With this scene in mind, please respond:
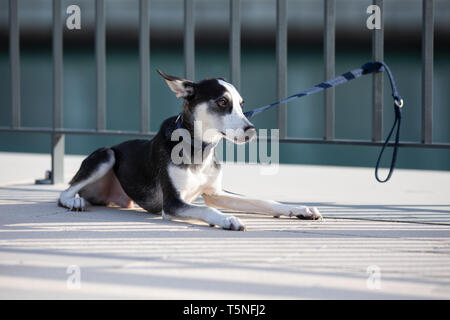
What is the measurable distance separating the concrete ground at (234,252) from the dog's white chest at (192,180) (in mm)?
190

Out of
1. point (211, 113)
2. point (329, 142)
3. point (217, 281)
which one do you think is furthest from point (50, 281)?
point (329, 142)

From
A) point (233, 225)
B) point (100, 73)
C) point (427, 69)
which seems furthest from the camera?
point (100, 73)

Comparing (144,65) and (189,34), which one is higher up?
(189,34)

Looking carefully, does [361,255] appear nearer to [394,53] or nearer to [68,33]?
[394,53]

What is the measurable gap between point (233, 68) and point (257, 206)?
1.17 meters

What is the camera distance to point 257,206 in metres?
3.76

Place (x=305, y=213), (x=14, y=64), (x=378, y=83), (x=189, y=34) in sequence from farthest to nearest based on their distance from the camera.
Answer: (x=14, y=64), (x=189, y=34), (x=378, y=83), (x=305, y=213)

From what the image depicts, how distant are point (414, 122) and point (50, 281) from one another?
611cm

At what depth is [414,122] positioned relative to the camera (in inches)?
302

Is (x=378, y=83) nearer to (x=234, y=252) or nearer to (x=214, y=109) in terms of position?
(x=214, y=109)

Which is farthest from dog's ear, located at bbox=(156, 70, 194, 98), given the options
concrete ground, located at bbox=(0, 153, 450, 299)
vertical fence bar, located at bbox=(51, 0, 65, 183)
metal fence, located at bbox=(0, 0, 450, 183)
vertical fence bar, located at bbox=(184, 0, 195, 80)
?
vertical fence bar, located at bbox=(51, 0, 65, 183)

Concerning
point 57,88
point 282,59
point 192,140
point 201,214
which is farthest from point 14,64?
point 201,214

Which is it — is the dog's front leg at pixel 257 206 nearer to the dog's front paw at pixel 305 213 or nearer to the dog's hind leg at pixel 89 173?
the dog's front paw at pixel 305 213

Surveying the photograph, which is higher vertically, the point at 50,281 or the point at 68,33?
the point at 68,33
